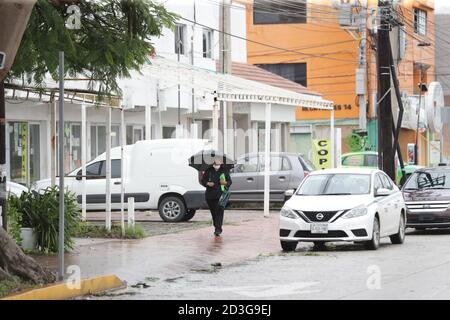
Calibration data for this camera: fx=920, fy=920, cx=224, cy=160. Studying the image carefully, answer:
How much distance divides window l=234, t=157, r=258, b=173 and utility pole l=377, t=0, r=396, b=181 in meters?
3.88

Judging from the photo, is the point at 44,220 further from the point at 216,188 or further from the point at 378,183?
the point at 378,183

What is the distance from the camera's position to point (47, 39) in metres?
13.5

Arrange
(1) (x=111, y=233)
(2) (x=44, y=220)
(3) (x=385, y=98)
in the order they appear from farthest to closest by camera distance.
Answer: (3) (x=385, y=98) → (1) (x=111, y=233) → (2) (x=44, y=220)

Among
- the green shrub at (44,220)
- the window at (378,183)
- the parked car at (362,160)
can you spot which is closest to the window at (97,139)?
the parked car at (362,160)

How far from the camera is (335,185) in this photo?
60.1 ft

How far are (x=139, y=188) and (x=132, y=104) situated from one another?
6.14 m

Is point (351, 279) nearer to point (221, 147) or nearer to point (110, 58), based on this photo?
point (110, 58)

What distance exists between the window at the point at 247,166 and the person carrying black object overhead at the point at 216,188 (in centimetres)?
770

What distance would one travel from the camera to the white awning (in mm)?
22406

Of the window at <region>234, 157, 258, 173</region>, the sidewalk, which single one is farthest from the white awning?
the sidewalk

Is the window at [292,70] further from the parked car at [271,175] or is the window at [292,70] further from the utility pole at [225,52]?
the parked car at [271,175]

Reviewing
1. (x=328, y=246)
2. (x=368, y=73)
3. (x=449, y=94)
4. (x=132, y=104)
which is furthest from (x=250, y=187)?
(x=449, y=94)

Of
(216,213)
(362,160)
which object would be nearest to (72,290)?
(216,213)

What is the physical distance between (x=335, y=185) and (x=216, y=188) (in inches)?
120
